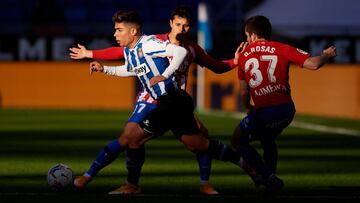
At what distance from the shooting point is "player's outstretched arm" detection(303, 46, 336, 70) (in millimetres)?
11148

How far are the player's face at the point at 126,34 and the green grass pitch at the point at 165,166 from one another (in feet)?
4.81

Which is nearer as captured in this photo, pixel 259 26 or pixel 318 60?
pixel 318 60

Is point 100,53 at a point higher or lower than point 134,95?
higher

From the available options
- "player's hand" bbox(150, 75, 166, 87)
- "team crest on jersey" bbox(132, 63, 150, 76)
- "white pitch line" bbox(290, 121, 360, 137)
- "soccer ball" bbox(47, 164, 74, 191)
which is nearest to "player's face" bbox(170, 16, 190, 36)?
"team crest on jersey" bbox(132, 63, 150, 76)

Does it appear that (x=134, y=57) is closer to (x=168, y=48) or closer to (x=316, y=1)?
(x=168, y=48)

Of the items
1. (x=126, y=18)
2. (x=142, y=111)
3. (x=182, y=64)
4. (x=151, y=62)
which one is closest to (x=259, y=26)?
(x=182, y=64)

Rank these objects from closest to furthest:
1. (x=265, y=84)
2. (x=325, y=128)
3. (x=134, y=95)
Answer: (x=265, y=84)
(x=325, y=128)
(x=134, y=95)

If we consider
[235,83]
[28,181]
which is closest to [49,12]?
[235,83]

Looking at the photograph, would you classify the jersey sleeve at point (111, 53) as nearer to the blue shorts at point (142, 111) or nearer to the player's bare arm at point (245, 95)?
the blue shorts at point (142, 111)

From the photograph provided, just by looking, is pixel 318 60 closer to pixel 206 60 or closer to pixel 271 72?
pixel 271 72

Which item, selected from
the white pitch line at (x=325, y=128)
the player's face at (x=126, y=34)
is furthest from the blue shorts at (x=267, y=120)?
the white pitch line at (x=325, y=128)

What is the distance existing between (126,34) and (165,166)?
4.59 metres

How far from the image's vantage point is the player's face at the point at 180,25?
37.4 ft

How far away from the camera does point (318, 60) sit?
440 inches
